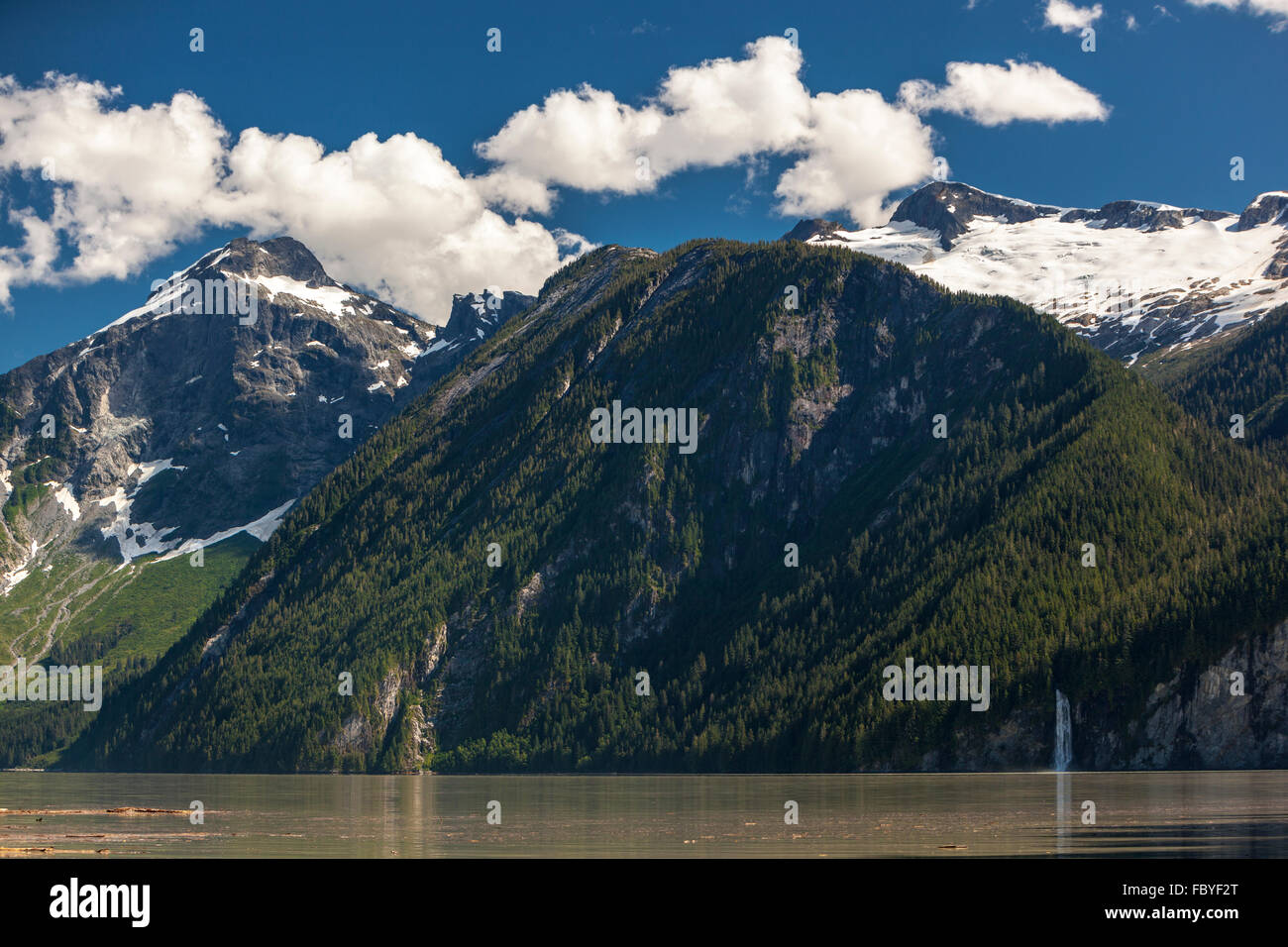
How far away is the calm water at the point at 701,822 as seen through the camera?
7038 centimetres

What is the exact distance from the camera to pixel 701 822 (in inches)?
3824

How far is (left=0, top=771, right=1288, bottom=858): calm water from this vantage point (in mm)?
70375
